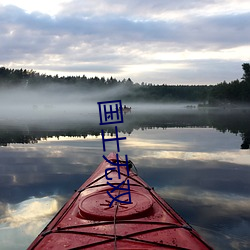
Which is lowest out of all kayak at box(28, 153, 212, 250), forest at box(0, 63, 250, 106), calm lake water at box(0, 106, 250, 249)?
calm lake water at box(0, 106, 250, 249)

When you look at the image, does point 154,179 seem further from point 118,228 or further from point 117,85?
point 117,85

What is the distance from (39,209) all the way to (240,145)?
14550mm

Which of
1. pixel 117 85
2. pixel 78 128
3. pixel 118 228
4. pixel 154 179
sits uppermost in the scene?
pixel 117 85

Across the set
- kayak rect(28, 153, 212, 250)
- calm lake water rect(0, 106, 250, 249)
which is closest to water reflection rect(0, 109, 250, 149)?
A: calm lake water rect(0, 106, 250, 249)

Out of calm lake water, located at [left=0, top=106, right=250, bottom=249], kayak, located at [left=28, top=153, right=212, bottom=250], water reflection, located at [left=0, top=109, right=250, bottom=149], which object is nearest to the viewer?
kayak, located at [left=28, top=153, right=212, bottom=250]

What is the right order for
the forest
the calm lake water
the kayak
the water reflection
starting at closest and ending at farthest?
the kayak, the calm lake water, the water reflection, the forest

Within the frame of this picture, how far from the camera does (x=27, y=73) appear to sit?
152750mm

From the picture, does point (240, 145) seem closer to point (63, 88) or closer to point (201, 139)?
point (201, 139)

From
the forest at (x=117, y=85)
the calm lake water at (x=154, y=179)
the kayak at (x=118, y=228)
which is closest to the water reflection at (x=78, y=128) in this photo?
the calm lake water at (x=154, y=179)

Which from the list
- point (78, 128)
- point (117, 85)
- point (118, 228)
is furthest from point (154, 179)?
point (117, 85)

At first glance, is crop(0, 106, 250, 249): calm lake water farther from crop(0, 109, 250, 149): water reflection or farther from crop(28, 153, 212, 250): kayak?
crop(28, 153, 212, 250): kayak

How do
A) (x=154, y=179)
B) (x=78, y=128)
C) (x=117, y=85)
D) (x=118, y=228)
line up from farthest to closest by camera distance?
(x=117, y=85) → (x=78, y=128) → (x=154, y=179) → (x=118, y=228)

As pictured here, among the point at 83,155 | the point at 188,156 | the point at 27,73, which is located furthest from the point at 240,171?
the point at 27,73

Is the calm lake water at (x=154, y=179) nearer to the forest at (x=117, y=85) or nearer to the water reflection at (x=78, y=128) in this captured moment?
the water reflection at (x=78, y=128)
